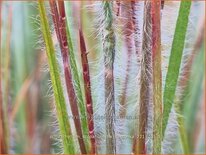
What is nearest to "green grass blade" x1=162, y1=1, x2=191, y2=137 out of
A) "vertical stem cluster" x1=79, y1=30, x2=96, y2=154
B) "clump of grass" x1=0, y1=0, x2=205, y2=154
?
"clump of grass" x1=0, y1=0, x2=205, y2=154

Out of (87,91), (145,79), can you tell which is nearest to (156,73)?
(145,79)

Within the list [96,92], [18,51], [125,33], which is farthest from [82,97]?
[18,51]

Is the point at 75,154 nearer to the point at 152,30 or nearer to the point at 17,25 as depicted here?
the point at 152,30

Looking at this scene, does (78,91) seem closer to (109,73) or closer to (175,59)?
(109,73)

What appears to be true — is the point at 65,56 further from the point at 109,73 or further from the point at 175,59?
the point at 175,59

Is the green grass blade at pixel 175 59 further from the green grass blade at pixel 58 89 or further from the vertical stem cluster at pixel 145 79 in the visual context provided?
the green grass blade at pixel 58 89

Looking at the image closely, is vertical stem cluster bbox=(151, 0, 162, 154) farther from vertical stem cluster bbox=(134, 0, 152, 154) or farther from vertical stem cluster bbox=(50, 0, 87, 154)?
vertical stem cluster bbox=(50, 0, 87, 154)
